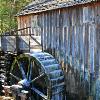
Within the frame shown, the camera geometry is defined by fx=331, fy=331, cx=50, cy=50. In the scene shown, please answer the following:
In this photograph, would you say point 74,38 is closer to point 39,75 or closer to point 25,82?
point 39,75

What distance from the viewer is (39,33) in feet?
49.6

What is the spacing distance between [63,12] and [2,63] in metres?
5.01

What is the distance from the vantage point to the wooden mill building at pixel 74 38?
38.0ft

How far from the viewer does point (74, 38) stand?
1257cm

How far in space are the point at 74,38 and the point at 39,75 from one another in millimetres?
2543

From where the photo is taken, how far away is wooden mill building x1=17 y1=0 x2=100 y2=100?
1158 cm

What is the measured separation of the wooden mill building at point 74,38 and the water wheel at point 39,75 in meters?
0.41

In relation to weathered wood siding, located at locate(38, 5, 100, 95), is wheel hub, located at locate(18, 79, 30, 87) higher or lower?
lower

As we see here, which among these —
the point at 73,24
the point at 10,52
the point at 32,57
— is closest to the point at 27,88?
the point at 32,57

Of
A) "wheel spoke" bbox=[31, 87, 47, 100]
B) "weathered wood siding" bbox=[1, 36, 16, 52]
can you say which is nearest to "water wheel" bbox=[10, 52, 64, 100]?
"wheel spoke" bbox=[31, 87, 47, 100]

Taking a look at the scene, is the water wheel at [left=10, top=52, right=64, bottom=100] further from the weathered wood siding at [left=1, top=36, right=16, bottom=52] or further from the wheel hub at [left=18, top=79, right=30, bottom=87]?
the weathered wood siding at [left=1, top=36, right=16, bottom=52]

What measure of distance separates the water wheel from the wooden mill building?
1.33 ft

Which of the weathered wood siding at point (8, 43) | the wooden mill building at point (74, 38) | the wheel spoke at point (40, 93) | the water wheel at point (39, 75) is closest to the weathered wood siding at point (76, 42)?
the wooden mill building at point (74, 38)

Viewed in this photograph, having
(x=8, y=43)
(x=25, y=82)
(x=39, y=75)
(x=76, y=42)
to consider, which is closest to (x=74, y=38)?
(x=76, y=42)
